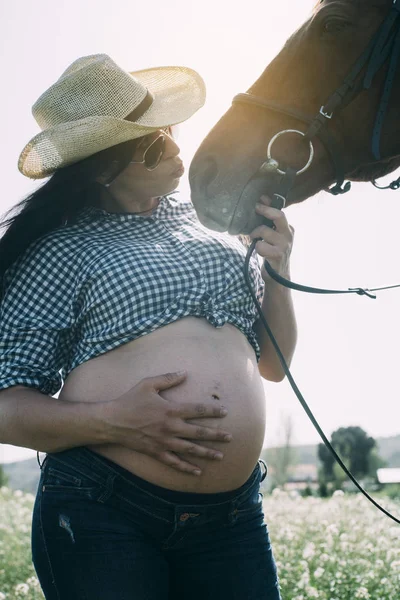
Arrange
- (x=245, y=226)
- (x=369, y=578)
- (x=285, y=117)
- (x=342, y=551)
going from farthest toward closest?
(x=342, y=551) → (x=369, y=578) → (x=285, y=117) → (x=245, y=226)

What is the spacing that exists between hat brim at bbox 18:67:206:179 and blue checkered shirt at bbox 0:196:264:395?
0.86 feet

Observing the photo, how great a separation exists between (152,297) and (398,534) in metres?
3.44

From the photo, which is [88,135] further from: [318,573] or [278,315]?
[318,573]

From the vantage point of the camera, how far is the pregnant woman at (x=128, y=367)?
5.82 ft

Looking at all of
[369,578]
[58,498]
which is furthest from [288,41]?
[369,578]

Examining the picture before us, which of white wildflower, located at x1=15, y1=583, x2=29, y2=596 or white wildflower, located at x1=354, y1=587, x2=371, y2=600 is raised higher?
white wildflower, located at x1=354, y1=587, x2=371, y2=600

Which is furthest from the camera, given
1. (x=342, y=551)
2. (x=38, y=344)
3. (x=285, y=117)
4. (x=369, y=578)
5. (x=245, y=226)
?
(x=342, y=551)

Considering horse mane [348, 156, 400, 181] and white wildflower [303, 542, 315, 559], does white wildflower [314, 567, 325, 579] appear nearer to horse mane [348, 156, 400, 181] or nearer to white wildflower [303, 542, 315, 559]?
white wildflower [303, 542, 315, 559]

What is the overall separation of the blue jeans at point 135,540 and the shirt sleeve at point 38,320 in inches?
9.7

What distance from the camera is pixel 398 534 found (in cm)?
459

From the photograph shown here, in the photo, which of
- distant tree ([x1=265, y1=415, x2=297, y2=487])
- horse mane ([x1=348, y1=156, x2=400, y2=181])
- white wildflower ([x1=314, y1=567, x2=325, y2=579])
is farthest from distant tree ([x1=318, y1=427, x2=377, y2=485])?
horse mane ([x1=348, y1=156, x2=400, y2=181])

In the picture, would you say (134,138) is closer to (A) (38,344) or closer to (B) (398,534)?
(A) (38,344)

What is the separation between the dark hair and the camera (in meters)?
2.09

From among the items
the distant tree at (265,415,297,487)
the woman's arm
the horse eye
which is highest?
the horse eye
